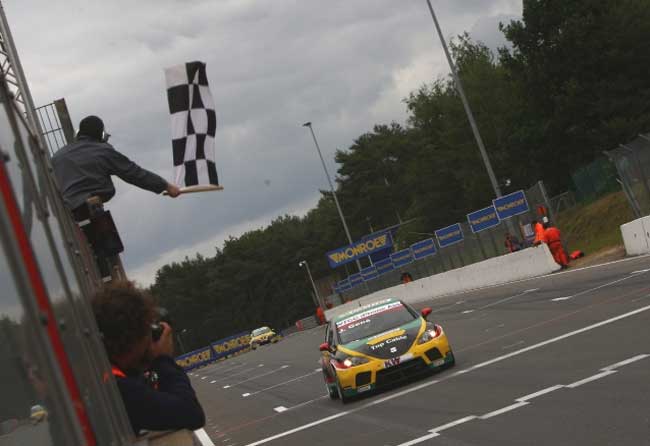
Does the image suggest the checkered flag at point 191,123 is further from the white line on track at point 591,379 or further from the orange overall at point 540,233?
the orange overall at point 540,233

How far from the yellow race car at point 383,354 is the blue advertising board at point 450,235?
102 feet

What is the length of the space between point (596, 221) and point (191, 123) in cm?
3912

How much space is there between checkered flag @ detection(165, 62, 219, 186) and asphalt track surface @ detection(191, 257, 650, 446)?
3131 millimetres

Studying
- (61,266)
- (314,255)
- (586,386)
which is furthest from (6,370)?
(314,255)

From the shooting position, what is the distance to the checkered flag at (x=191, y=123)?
853 cm

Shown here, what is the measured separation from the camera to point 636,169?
94.5ft

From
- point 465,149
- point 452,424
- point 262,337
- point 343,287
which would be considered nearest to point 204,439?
point 452,424

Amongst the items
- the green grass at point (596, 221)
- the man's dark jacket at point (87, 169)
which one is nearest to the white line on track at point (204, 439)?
the man's dark jacket at point (87, 169)

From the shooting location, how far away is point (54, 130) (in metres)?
10.1

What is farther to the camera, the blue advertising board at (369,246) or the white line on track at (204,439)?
the blue advertising board at (369,246)

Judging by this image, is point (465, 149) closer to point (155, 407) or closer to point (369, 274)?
point (369, 274)

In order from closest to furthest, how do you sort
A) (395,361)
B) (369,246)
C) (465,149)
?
1. (395,361)
2. (369,246)
3. (465,149)

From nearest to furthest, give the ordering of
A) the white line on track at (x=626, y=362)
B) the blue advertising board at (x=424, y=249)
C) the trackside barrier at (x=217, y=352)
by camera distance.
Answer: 1. the white line on track at (x=626, y=362)
2. the blue advertising board at (x=424, y=249)
3. the trackside barrier at (x=217, y=352)

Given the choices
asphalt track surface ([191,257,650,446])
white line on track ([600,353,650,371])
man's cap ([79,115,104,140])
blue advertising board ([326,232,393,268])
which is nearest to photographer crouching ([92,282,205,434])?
man's cap ([79,115,104,140])
